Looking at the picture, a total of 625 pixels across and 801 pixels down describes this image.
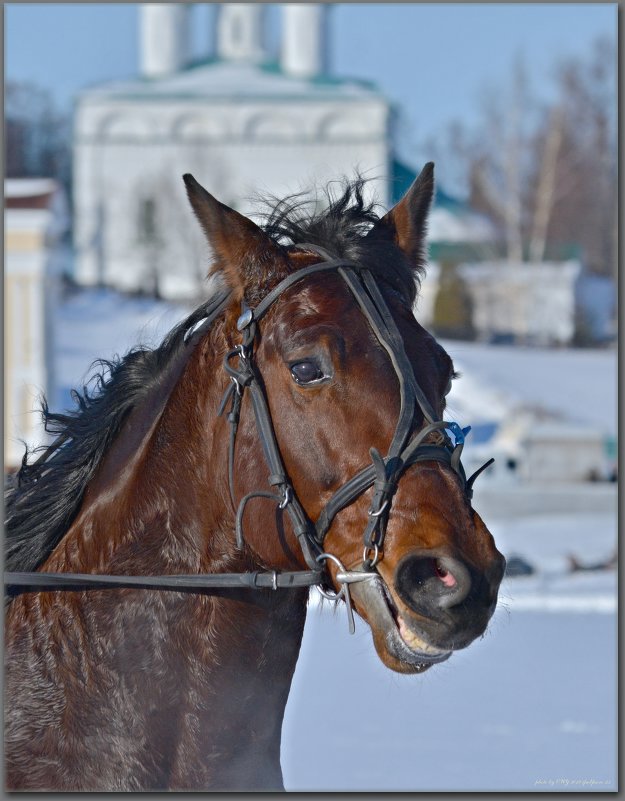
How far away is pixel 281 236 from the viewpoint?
8.31 ft

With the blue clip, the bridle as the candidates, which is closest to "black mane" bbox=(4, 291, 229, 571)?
the bridle

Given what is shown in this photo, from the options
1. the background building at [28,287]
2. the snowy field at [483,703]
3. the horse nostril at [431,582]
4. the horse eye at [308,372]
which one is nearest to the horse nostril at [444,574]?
the horse nostril at [431,582]

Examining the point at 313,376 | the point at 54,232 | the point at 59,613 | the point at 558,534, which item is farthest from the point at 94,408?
the point at 54,232

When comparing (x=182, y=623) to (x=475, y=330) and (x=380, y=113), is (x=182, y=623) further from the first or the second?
(x=380, y=113)

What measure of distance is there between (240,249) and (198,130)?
45.4 m

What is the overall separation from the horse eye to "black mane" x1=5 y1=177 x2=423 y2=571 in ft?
0.96

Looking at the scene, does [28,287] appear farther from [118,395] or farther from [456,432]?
[456,432]

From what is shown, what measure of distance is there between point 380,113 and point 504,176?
15.2m

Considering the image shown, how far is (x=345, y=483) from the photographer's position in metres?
2.21

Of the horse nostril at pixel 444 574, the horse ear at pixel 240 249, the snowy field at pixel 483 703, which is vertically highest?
the horse ear at pixel 240 249

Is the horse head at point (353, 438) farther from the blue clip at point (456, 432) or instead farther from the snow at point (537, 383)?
the snow at point (537, 383)

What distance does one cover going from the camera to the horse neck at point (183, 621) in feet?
7.81

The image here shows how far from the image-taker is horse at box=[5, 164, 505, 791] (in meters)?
2.15

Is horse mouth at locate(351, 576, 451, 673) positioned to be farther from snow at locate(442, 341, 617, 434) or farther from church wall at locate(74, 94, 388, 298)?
church wall at locate(74, 94, 388, 298)
